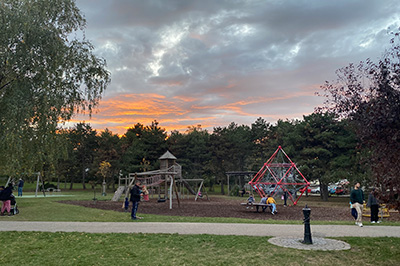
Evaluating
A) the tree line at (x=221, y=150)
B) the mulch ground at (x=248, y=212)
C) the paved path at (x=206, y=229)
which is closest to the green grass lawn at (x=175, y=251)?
the paved path at (x=206, y=229)

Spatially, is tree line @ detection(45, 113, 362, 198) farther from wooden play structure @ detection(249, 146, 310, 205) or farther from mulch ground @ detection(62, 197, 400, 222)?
mulch ground @ detection(62, 197, 400, 222)

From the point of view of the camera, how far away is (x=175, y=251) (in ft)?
27.4

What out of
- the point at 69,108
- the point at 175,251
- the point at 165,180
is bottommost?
the point at 175,251

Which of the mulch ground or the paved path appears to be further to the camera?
the mulch ground

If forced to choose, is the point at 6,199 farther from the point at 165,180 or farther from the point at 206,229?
the point at 165,180

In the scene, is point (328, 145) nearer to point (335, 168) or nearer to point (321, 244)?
point (335, 168)

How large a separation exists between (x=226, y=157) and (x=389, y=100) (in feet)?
162

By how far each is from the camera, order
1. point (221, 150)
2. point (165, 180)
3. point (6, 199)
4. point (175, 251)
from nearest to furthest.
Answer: point (175, 251) < point (6, 199) < point (165, 180) < point (221, 150)

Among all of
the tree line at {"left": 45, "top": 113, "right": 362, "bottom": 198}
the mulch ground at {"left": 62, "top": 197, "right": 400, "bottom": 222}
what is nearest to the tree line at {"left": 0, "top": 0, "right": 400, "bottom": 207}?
the tree line at {"left": 45, "top": 113, "right": 362, "bottom": 198}

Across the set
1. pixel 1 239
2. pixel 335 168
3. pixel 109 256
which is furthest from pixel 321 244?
pixel 335 168

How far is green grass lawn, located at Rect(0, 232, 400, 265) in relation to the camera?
7684 mm

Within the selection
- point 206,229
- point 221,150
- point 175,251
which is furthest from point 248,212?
point 221,150

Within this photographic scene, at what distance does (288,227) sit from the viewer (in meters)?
12.2

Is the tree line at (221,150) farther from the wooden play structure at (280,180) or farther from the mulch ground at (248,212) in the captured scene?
the mulch ground at (248,212)
